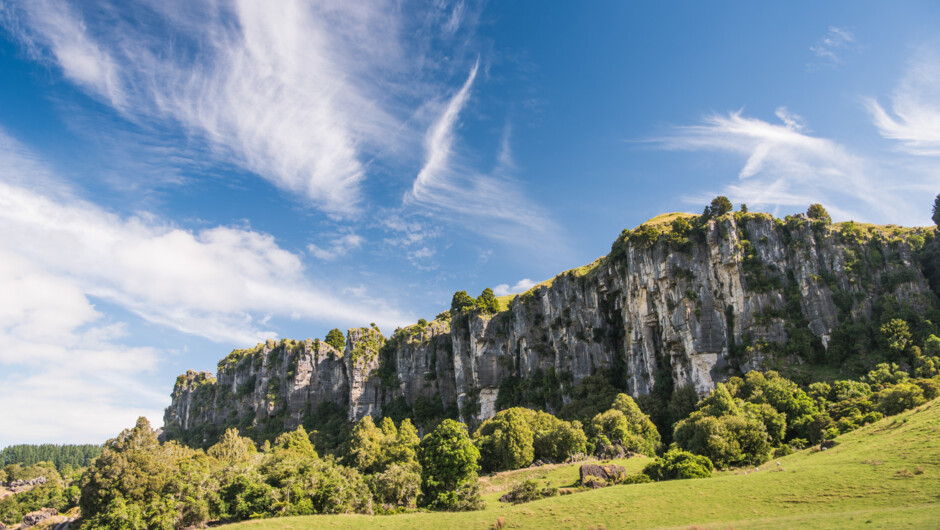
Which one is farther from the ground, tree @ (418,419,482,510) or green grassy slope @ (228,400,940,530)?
tree @ (418,419,482,510)

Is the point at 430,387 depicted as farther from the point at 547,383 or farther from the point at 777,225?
the point at 777,225

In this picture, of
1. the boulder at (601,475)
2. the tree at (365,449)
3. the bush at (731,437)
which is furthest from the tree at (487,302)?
the boulder at (601,475)

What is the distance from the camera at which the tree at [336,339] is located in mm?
160500

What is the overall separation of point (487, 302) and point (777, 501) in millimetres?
99107

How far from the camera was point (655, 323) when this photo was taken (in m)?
97.8

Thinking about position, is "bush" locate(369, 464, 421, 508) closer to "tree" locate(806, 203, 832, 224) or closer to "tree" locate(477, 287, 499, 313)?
"tree" locate(477, 287, 499, 313)

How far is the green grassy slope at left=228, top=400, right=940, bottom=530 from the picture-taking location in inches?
→ 1131

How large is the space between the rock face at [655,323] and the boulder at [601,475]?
1529 inches

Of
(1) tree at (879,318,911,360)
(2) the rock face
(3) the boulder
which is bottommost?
(3) the boulder

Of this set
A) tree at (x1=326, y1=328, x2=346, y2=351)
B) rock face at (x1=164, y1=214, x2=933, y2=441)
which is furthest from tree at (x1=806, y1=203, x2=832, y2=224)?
tree at (x1=326, y1=328, x2=346, y2=351)

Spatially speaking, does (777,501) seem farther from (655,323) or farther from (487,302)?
(487,302)

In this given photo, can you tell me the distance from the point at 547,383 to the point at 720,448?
55.2m

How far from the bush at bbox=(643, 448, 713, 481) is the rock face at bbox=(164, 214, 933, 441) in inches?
1523

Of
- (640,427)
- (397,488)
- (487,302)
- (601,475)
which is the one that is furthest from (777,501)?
(487,302)
